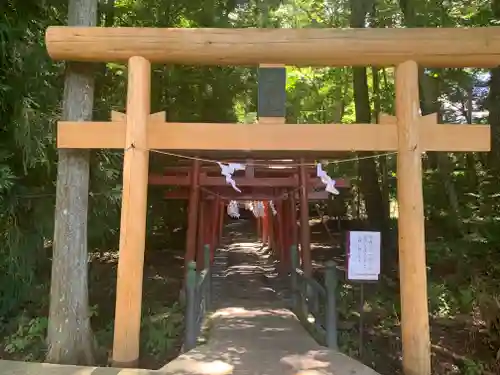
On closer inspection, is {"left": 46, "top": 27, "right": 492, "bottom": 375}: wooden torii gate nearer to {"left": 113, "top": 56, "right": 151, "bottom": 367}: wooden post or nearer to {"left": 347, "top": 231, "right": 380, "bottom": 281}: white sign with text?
{"left": 113, "top": 56, "right": 151, "bottom": 367}: wooden post

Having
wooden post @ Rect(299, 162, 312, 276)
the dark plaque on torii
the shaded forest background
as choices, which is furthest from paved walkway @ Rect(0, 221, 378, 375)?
the dark plaque on torii

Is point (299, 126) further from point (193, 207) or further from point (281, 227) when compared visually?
point (281, 227)

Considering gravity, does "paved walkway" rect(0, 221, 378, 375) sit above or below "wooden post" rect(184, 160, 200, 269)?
below

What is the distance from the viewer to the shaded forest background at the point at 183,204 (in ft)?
23.0

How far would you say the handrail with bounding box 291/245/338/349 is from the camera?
6.54 metres

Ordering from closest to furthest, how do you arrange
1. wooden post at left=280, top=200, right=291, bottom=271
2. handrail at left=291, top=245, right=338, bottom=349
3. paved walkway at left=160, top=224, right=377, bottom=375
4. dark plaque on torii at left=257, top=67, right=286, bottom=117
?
1. paved walkway at left=160, top=224, right=377, bottom=375
2. dark plaque on torii at left=257, top=67, right=286, bottom=117
3. handrail at left=291, top=245, right=338, bottom=349
4. wooden post at left=280, top=200, right=291, bottom=271

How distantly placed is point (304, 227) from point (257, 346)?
155 inches

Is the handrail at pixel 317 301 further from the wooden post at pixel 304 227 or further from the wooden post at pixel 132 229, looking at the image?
the wooden post at pixel 132 229

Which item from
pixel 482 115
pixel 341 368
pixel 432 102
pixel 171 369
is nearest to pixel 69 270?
pixel 171 369

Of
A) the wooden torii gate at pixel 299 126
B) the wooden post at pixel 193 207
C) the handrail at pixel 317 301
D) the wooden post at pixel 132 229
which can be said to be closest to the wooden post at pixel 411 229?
the wooden torii gate at pixel 299 126

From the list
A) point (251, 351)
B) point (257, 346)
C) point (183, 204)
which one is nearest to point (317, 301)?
point (257, 346)

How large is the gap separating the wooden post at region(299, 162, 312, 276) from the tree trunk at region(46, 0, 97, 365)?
15.0 feet

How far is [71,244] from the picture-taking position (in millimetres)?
5973

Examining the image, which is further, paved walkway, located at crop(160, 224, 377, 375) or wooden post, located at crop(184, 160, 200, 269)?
wooden post, located at crop(184, 160, 200, 269)
